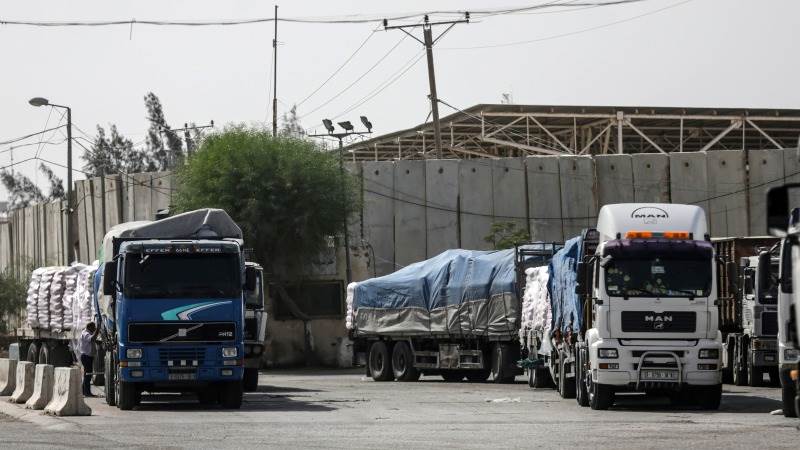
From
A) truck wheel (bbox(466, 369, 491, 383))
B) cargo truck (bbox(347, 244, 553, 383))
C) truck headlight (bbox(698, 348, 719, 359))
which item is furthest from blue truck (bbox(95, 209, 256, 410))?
truck wheel (bbox(466, 369, 491, 383))

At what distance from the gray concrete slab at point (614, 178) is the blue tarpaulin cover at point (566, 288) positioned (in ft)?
61.3

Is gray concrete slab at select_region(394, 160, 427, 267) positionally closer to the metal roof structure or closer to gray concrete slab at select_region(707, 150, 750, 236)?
the metal roof structure

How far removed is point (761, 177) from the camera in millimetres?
45125

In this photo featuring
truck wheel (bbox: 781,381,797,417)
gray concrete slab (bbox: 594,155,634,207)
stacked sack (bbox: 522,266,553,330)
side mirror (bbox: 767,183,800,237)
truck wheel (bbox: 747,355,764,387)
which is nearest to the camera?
side mirror (bbox: 767,183,800,237)

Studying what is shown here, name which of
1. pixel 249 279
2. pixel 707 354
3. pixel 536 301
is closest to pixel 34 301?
pixel 536 301

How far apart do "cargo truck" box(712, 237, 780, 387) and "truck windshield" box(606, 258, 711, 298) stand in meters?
4.58

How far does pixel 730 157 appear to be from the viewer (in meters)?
45.4

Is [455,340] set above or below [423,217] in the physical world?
below

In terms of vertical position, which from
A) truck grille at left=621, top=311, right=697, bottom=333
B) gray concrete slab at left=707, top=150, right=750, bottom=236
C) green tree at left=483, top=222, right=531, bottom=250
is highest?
gray concrete slab at left=707, top=150, right=750, bottom=236

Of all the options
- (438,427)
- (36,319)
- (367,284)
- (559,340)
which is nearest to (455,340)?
(367,284)

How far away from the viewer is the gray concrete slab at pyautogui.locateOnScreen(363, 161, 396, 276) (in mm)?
48312

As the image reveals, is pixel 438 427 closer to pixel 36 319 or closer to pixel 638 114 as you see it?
pixel 36 319

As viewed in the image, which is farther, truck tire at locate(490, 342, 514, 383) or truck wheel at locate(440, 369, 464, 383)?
truck wheel at locate(440, 369, 464, 383)

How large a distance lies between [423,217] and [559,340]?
70.0 ft
